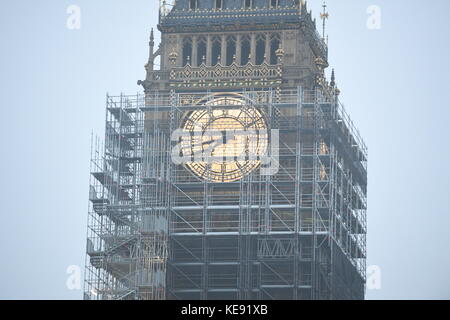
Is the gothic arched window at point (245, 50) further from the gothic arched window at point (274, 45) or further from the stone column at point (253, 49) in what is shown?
the gothic arched window at point (274, 45)

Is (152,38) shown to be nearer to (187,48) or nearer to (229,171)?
(187,48)

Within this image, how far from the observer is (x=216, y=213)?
5817 inches

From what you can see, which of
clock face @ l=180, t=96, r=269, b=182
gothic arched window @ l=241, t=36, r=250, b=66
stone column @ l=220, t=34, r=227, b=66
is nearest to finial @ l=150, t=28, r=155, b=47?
stone column @ l=220, t=34, r=227, b=66

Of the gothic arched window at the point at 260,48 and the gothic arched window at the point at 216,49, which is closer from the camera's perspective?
the gothic arched window at the point at 260,48

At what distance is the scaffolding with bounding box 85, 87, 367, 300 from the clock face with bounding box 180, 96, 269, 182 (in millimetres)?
539

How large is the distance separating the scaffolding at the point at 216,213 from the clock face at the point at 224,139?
21.2 inches

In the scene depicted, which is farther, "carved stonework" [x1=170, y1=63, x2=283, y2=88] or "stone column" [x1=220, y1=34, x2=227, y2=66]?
"stone column" [x1=220, y1=34, x2=227, y2=66]

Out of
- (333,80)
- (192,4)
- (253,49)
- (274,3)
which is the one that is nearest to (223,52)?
(253,49)

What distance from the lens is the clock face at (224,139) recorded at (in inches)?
5861

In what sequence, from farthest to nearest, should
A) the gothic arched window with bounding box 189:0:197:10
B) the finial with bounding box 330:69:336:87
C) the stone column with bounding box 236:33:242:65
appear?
the finial with bounding box 330:69:336:87
the gothic arched window with bounding box 189:0:197:10
the stone column with bounding box 236:33:242:65

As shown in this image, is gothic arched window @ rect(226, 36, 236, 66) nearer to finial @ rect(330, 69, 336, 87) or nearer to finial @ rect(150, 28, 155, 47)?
finial @ rect(150, 28, 155, 47)

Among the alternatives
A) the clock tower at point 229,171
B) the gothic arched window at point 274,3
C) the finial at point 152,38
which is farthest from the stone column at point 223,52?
the finial at point 152,38

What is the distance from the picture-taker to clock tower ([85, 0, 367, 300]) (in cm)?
14575
